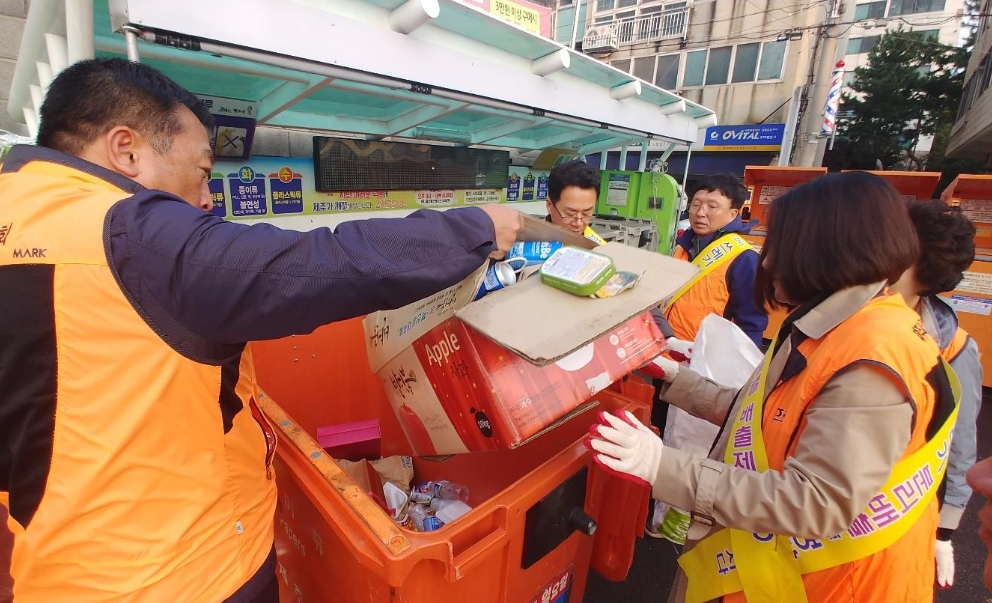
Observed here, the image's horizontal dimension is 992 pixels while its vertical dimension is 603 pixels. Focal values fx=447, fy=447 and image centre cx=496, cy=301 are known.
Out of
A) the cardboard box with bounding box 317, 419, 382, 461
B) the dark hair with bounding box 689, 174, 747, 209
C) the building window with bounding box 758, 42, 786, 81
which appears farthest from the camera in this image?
the building window with bounding box 758, 42, 786, 81

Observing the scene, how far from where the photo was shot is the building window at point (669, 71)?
1875cm

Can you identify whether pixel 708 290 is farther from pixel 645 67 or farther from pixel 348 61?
pixel 645 67

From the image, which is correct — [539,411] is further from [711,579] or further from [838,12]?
[838,12]

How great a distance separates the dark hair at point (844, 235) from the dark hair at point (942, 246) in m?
0.89

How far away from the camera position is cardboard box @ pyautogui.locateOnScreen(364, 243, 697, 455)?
3.20 ft

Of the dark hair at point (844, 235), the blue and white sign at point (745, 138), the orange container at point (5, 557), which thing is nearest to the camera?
the dark hair at point (844, 235)

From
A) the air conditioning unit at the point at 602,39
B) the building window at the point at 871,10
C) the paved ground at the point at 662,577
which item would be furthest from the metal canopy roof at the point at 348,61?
the building window at the point at 871,10

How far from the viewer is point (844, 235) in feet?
3.24

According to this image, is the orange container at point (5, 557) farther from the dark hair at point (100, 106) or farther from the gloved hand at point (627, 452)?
the gloved hand at point (627, 452)

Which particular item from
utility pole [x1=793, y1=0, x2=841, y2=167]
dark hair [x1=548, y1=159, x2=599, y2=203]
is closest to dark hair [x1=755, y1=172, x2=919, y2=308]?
dark hair [x1=548, y1=159, x2=599, y2=203]

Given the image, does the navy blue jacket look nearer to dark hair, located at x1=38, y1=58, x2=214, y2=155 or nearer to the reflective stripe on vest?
the reflective stripe on vest

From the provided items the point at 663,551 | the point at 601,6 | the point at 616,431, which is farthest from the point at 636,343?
the point at 601,6

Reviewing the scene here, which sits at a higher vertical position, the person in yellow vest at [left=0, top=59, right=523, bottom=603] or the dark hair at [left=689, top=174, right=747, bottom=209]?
the dark hair at [left=689, top=174, right=747, bottom=209]

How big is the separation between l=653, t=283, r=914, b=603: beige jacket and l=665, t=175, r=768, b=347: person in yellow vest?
1429mm
